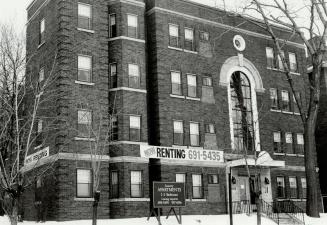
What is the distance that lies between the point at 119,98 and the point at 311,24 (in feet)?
46.6

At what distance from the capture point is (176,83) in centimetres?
3481

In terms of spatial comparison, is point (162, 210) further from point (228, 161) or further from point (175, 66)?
point (175, 66)

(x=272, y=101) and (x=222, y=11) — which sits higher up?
(x=222, y=11)

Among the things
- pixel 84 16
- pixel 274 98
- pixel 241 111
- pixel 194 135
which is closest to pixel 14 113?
pixel 84 16

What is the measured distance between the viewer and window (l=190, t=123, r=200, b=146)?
34.8 m

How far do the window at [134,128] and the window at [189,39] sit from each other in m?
7.31

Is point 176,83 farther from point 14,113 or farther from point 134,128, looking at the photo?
point 14,113

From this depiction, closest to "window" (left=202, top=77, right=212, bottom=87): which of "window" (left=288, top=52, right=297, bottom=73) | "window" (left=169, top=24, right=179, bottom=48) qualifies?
"window" (left=169, top=24, right=179, bottom=48)

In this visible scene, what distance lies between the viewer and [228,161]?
3591 cm

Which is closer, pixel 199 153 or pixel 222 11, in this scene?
pixel 199 153

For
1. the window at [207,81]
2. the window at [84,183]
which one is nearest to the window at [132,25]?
the window at [207,81]

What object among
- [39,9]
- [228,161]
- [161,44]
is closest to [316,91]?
[228,161]

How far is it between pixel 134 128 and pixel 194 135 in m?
5.07

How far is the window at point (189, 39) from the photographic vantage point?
119ft
